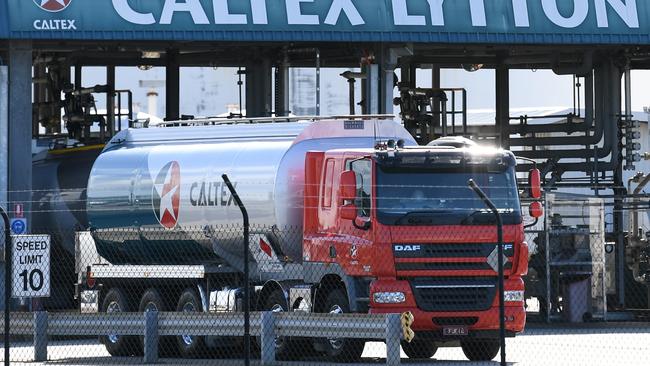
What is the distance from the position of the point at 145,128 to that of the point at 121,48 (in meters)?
10.5

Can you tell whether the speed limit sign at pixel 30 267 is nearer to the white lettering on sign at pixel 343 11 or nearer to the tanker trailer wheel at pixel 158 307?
the tanker trailer wheel at pixel 158 307

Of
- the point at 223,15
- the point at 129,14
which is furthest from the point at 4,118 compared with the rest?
the point at 223,15

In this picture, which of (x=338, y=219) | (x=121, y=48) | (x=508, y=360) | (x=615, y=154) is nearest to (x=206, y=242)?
(x=338, y=219)

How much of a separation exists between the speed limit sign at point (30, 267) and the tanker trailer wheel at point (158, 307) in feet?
16.8

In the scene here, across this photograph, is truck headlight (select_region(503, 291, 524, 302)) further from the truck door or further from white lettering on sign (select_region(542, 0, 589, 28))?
white lettering on sign (select_region(542, 0, 589, 28))

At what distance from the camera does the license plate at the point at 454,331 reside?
22.5m

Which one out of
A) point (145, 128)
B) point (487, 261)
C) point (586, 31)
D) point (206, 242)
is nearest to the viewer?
point (487, 261)

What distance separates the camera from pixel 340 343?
2295 centimetres

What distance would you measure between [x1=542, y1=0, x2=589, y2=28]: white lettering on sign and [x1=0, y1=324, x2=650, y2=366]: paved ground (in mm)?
8153

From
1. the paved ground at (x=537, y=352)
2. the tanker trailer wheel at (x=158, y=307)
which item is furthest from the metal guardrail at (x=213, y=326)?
the tanker trailer wheel at (x=158, y=307)

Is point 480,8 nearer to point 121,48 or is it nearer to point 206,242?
point 121,48

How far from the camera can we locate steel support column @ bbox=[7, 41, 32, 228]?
34.5m

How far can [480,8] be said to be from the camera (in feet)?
119

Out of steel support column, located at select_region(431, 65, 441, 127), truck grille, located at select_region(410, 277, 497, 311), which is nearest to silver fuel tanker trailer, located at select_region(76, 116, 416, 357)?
truck grille, located at select_region(410, 277, 497, 311)
